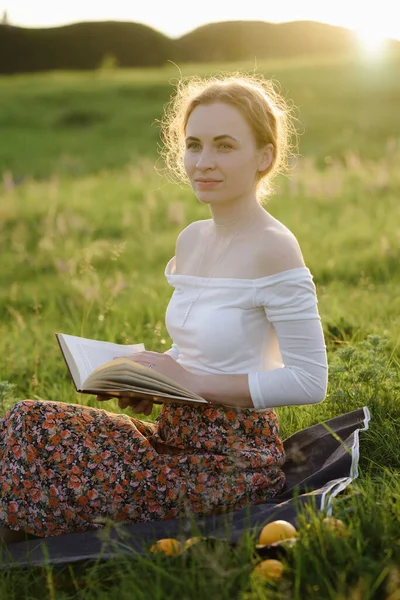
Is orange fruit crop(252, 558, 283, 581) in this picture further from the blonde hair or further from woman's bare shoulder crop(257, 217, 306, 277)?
the blonde hair

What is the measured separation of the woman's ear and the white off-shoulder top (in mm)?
480

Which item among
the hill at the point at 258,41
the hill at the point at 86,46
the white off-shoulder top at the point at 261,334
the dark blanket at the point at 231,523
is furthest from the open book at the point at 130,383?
the hill at the point at 86,46

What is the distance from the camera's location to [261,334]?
326cm

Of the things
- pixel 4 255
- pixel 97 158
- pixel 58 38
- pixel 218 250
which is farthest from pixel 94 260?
pixel 58 38

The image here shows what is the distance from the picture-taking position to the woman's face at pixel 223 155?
328 centimetres

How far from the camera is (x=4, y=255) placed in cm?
986

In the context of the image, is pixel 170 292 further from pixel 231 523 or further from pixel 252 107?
pixel 231 523

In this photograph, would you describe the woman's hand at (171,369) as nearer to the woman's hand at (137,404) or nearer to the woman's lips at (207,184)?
the woman's hand at (137,404)

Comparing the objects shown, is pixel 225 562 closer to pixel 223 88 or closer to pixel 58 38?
pixel 223 88

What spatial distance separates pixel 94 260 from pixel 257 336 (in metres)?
6.14

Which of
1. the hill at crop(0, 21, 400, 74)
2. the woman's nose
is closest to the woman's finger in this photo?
the woman's nose

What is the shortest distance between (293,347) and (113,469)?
0.80m

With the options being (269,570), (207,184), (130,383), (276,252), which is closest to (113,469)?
(130,383)

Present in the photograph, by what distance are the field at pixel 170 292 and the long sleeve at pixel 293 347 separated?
0.42 metres
